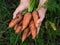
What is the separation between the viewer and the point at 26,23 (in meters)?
1.32

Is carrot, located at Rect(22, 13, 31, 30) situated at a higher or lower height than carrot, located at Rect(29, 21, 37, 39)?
higher

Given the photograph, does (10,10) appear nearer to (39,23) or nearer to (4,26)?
(4,26)

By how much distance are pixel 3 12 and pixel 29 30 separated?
1.03 ft

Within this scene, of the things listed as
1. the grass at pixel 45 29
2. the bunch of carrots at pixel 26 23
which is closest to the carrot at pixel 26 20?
the bunch of carrots at pixel 26 23

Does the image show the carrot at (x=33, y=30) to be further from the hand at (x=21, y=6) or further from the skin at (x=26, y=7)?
the hand at (x=21, y=6)

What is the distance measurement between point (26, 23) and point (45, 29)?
0.62ft

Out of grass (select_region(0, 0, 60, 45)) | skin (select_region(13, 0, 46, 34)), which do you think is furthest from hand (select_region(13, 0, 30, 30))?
grass (select_region(0, 0, 60, 45))

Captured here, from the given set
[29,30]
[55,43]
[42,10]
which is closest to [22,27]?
[29,30]

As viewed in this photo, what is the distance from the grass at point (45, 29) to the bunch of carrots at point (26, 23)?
0.25 ft

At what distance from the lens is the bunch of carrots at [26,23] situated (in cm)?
131

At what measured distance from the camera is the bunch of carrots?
1.31 meters

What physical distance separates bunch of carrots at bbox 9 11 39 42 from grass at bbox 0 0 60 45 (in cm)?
7

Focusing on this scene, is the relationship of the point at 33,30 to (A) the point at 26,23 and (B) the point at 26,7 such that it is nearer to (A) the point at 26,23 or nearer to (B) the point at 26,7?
(A) the point at 26,23

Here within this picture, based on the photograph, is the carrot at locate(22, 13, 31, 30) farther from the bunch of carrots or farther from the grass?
the grass
